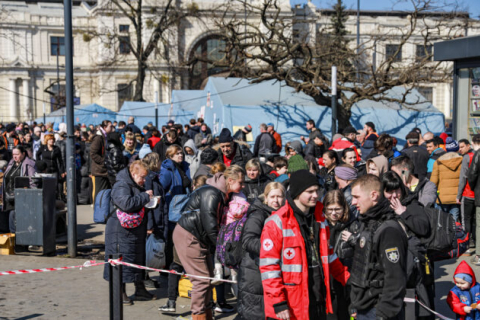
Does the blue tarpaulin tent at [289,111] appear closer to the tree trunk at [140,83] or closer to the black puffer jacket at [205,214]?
the black puffer jacket at [205,214]

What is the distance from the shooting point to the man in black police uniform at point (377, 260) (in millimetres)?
4094

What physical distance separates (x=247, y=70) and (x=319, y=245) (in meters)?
16.9

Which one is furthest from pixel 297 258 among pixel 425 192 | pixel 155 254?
pixel 155 254

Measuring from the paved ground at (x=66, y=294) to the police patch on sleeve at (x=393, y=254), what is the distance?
3019 mm

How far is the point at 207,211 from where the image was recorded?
5.91 meters

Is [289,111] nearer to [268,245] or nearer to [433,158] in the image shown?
[433,158]

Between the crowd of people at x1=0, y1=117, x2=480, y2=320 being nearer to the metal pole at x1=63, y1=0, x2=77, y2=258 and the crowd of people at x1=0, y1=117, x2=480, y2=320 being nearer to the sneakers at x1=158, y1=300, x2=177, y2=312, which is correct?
the sneakers at x1=158, y1=300, x2=177, y2=312

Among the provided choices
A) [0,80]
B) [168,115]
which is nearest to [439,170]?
[168,115]

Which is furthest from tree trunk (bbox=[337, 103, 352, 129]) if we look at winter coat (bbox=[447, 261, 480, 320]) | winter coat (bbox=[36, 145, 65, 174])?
winter coat (bbox=[447, 261, 480, 320])

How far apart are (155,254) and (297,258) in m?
3.32

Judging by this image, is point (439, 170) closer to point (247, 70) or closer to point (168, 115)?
point (247, 70)

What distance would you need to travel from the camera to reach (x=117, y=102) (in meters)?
62.5

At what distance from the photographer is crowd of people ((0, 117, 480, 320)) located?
4.26 m

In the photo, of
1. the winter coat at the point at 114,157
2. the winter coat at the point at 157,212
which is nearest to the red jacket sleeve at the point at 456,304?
the winter coat at the point at 157,212
